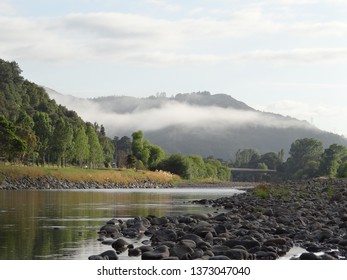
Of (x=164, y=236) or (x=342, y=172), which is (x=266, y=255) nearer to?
(x=164, y=236)

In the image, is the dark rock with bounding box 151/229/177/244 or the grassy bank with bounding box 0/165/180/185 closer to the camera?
the dark rock with bounding box 151/229/177/244

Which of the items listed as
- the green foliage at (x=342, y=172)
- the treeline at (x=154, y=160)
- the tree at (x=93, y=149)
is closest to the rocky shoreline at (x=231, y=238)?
the green foliage at (x=342, y=172)

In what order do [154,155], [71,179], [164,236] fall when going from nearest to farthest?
[164,236] < [71,179] < [154,155]

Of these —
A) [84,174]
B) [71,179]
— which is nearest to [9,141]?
[71,179]

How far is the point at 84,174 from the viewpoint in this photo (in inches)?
4392

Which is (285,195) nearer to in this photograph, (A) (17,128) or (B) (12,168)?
(B) (12,168)

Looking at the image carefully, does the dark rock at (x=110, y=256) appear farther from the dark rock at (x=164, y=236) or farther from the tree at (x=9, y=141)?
the tree at (x=9, y=141)

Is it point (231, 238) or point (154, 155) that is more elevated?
point (154, 155)

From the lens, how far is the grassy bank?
95.4m

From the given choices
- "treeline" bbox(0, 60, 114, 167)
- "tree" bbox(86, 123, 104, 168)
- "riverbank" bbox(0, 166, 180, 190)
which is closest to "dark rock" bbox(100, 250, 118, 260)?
"riverbank" bbox(0, 166, 180, 190)

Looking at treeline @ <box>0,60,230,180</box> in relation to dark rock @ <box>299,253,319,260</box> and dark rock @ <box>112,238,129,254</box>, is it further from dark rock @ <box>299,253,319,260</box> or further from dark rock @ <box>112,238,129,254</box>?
dark rock @ <box>299,253,319,260</box>

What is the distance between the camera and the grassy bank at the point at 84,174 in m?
95.4

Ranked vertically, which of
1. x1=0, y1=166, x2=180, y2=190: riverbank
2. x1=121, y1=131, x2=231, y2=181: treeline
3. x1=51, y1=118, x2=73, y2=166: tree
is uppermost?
x1=51, y1=118, x2=73, y2=166: tree

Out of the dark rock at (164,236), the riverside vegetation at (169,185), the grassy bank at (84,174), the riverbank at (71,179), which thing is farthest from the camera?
the grassy bank at (84,174)
